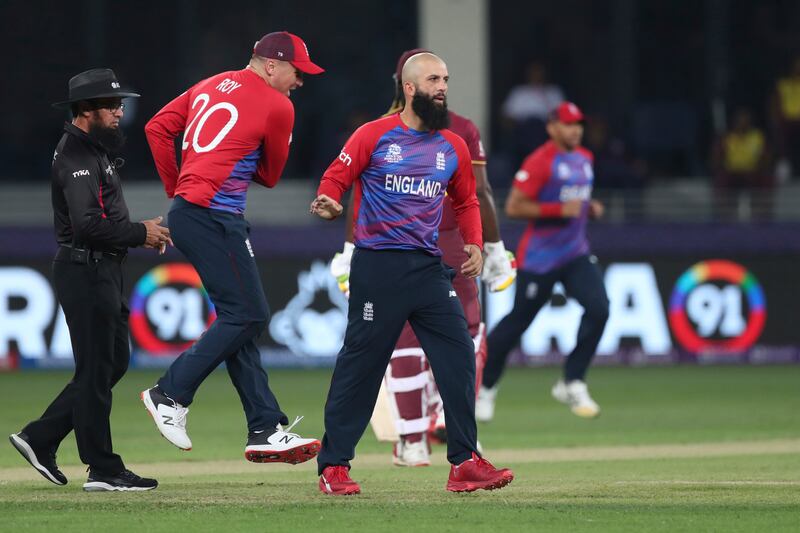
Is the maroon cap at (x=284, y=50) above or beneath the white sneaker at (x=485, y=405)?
above

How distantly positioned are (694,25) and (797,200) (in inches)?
148

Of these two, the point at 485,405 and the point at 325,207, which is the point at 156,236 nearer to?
the point at 325,207

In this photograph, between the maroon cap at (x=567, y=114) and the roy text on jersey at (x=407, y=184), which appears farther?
the maroon cap at (x=567, y=114)

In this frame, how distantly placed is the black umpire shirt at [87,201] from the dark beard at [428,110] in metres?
1.58

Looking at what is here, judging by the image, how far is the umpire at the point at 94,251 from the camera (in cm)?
829

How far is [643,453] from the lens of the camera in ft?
36.4

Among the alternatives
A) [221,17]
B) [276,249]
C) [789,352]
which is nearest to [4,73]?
[221,17]

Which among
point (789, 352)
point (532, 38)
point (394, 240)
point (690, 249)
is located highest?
point (532, 38)

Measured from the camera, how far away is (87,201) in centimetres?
824

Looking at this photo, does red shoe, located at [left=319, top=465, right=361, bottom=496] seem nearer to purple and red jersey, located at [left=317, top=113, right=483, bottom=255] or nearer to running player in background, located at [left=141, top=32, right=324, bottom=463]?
running player in background, located at [left=141, top=32, right=324, bottom=463]

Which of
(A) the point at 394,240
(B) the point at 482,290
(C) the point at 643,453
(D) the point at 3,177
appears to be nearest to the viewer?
(A) the point at 394,240

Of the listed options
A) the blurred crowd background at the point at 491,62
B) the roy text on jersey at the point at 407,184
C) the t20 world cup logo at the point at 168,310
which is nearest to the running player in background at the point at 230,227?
the roy text on jersey at the point at 407,184

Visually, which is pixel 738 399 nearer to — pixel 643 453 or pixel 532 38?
pixel 643 453

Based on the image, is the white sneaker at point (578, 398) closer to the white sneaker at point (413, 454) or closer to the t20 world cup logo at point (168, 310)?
the white sneaker at point (413, 454)
